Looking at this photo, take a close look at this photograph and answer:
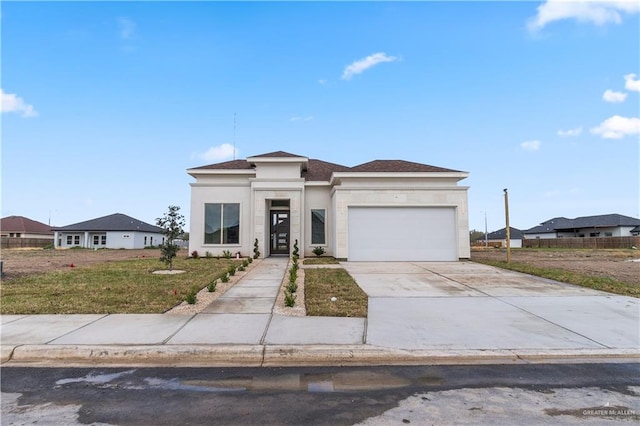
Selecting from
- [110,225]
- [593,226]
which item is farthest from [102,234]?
[593,226]

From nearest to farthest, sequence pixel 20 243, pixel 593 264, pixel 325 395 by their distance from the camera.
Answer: pixel 325 395 → pixel 593 264 → pixel 20 243

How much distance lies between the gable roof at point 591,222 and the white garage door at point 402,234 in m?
50.6

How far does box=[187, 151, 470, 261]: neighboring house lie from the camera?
17.8 m

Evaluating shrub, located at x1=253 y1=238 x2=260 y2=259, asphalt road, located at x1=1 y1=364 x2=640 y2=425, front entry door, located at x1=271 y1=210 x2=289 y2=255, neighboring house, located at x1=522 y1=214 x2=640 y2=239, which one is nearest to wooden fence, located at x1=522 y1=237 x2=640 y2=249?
neighboring house, located at x1=522 y1=214 x2=640 y2=239

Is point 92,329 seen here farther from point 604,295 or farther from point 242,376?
point 604,295

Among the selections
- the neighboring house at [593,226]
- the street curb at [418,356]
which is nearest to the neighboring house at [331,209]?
the street curb at [418,356]

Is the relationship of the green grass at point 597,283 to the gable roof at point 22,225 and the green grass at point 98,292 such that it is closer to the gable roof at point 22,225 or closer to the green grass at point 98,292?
the green grass at point 98,292

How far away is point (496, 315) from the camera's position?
6.93 metres

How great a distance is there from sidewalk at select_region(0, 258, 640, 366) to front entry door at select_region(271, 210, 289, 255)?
532 inches

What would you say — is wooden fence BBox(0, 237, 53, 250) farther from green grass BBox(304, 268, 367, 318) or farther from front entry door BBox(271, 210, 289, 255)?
green grass BBox(304, 268, 367, 318)

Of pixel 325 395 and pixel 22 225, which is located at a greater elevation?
pixel 22 225

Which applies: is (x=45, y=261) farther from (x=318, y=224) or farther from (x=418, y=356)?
(x=418, y=356)

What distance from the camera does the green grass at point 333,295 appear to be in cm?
700

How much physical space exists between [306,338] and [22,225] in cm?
7040
